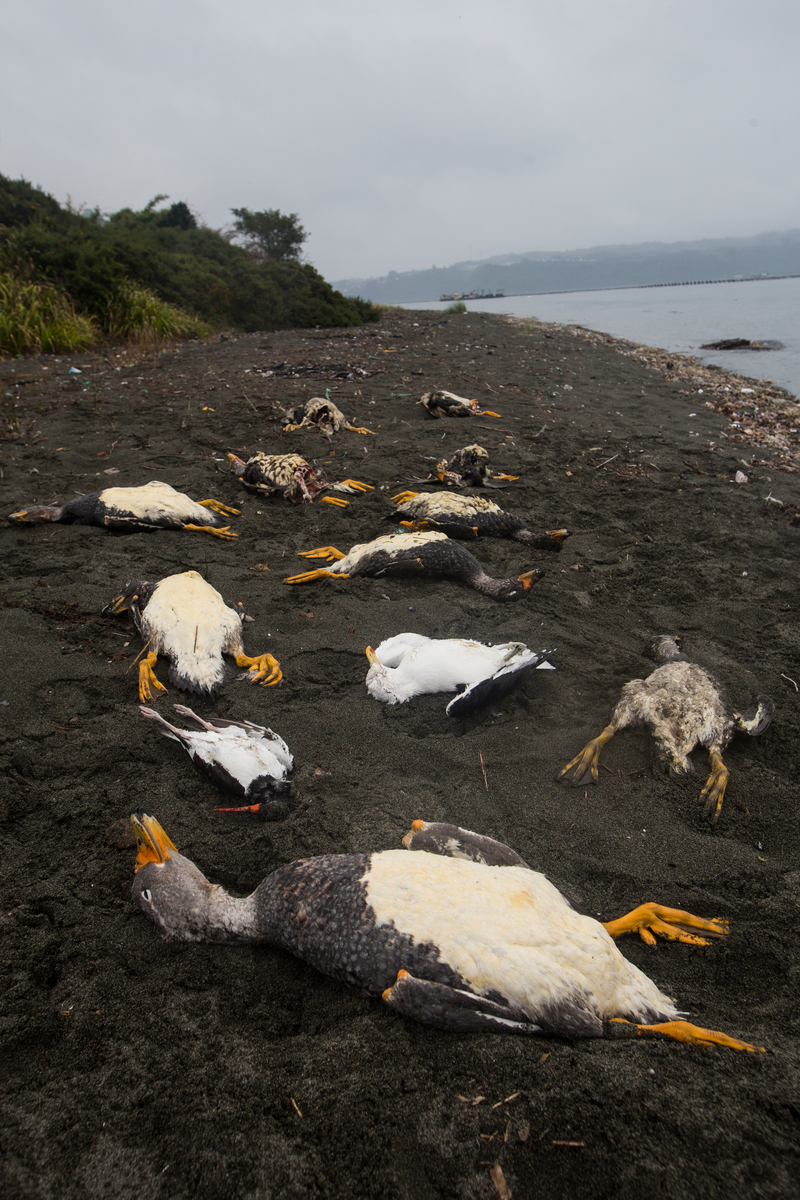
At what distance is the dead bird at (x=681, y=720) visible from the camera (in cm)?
239

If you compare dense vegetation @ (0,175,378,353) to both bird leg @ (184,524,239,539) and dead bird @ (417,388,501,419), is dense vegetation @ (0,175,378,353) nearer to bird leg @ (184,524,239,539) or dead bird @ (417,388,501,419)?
dead bird @ (417,388,501,419)

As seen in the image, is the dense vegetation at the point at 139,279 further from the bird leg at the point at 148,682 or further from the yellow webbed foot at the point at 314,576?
the bird leg at the point at 148,682

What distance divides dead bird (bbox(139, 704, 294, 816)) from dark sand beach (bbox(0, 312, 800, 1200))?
10 centimetres

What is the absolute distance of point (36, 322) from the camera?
31.2 ft

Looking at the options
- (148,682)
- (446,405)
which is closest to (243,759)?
(148,682)

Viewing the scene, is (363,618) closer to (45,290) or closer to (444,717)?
(444,717)

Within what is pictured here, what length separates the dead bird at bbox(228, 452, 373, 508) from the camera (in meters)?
4.95

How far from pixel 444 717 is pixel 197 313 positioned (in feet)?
50.7

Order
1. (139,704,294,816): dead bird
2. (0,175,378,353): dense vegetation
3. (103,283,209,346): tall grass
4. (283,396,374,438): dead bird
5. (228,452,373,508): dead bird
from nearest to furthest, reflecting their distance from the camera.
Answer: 1. (139,704,294,816): dead bird
2. (228,452,373,508): dead bird
3. (283,396,374,438): dead bird
4. (0,175,378,353): dense vegetation
5. (103,283,209,346): tall grass

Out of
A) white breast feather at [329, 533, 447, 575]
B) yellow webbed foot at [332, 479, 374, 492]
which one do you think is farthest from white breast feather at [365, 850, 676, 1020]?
yellow webbed foot at [332, 479, 374, 492]

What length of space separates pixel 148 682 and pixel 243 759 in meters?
0.87

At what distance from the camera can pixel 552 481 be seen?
18.4 ft

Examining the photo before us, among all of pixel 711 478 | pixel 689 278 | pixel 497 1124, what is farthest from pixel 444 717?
pixel 689 278

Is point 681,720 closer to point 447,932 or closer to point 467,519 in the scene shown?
point 447,932
